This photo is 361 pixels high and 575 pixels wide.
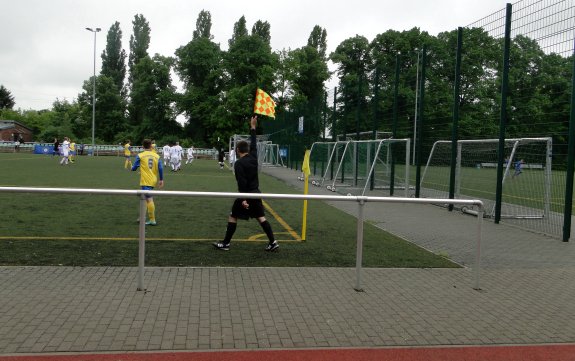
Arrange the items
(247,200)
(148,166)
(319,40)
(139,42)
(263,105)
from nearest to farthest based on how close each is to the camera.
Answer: (247,200)
(263,105)
(148,166)
(319,40)
(139,42)

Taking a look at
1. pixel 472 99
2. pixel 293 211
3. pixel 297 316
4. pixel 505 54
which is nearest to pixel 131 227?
pixel 293 211

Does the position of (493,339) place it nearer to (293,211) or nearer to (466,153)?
(293,211)

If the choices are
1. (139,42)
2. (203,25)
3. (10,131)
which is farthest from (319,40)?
(10,131)

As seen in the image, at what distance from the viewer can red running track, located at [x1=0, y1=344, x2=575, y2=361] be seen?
3979 millimetres

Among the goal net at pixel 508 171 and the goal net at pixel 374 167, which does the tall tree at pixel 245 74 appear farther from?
the goal net at pixel 508 171

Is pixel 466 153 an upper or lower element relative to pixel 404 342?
upper

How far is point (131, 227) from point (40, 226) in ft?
5.00

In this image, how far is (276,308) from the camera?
528 cm

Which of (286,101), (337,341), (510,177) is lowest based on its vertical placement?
(337,341)

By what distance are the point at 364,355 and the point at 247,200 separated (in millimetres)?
3889

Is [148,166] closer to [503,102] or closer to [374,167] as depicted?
[503,102]

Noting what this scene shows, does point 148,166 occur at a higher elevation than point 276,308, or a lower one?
higher

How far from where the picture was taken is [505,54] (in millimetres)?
12219

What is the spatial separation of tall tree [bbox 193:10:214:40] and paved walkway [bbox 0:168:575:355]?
75.1 m
